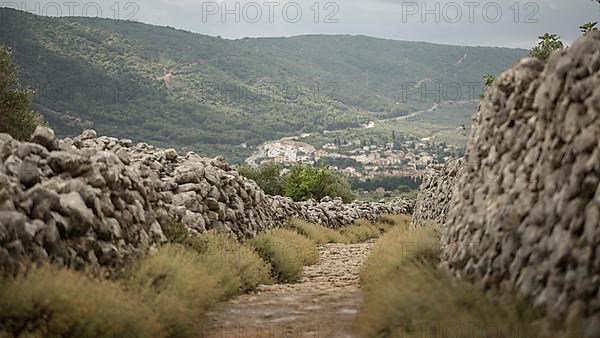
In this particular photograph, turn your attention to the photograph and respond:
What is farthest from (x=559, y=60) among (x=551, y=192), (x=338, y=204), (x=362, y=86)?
(x=362, y=86)

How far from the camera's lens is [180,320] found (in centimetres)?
764

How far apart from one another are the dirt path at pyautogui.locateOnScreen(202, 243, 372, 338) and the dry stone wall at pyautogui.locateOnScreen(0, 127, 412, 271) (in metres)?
1.68

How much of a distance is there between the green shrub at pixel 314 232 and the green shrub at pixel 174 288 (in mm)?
12394

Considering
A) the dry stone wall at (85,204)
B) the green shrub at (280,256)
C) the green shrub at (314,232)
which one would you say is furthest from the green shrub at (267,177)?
the dry stone wall at (85,204)

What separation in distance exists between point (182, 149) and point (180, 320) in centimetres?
7303

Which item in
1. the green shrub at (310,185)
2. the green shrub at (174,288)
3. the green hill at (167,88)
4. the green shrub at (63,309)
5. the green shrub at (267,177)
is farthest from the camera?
the green hill at (167,88)

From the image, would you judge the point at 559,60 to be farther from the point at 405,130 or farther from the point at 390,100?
the point at 390,100

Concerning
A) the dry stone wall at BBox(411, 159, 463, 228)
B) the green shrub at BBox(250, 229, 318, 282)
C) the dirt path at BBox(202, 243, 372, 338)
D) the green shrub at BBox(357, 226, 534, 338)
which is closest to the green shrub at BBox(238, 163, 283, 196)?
the dry stone wall at BBox(411, 159, 463, 228)

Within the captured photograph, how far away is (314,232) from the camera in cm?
2344

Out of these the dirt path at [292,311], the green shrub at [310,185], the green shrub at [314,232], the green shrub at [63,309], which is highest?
the green shrub at [63,309]

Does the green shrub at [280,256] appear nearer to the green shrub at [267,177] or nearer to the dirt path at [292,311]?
the dirt path at [292,311]

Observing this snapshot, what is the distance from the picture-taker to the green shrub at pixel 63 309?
632 cm

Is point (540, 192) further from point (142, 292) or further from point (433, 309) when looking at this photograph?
point (142, 292)

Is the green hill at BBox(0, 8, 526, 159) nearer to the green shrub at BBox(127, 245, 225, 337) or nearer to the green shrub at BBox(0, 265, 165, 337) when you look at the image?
the green shrub at BBox(127, 245, 225, 337)
